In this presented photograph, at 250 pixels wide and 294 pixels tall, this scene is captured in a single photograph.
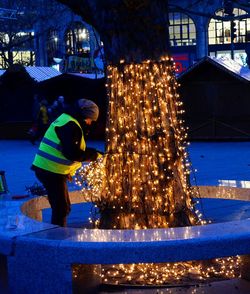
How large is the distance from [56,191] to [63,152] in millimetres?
526

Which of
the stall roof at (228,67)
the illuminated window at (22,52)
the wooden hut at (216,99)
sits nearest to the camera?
the stall roof at (228,67)

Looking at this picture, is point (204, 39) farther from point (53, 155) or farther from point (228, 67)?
point (53, 155)

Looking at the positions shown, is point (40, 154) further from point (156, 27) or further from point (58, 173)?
point (156, 27)

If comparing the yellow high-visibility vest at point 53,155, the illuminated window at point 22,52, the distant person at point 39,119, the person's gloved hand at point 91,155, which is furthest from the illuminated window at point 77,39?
the person's gloved hand at point 91,155

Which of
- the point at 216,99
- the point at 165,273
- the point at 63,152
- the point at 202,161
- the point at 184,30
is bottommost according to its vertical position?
the point at 202,161

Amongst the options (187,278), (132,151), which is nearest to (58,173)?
(132,151)

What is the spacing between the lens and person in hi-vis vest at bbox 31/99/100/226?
253 inches

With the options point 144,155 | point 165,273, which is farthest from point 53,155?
point 165,273

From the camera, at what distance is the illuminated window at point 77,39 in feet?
163

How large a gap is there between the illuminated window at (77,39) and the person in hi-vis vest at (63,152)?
42765mm

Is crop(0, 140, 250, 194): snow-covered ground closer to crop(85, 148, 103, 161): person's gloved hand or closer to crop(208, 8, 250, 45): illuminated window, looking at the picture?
crop(85, 148, 103, 161): person's gloved hand

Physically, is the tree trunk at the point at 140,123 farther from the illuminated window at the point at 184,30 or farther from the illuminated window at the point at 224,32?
the illuminated window at the point at 184,30

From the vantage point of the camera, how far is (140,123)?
6.84 meters

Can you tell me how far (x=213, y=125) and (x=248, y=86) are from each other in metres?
1.78
